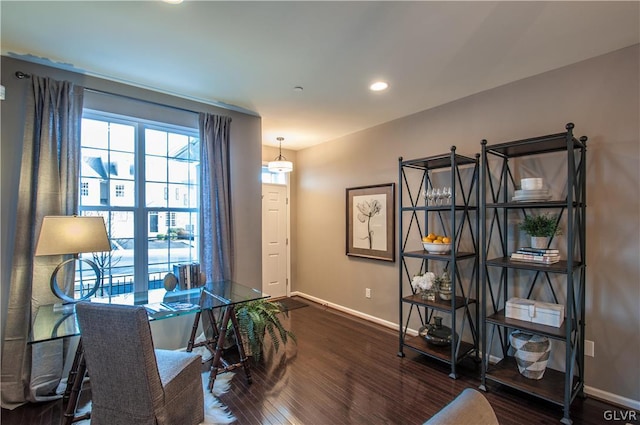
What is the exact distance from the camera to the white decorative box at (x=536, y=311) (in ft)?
7.54

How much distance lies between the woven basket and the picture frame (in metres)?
1.68

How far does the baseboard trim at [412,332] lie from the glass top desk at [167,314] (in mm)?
1961

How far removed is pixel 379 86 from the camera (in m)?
2.90

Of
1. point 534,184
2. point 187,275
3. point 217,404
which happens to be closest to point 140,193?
point 187,275

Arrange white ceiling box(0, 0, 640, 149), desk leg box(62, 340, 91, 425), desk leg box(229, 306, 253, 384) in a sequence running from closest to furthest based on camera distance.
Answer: white ceiling box(0, 0, 640, 149) < desk leg box(62, 340, 91, 425) < desk leg box(229, 306, 253, 384)

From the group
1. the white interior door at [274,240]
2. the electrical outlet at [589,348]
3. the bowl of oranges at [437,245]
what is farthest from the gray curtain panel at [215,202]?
the electrical outlet at [589,348]

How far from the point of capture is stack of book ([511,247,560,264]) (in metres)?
2.34

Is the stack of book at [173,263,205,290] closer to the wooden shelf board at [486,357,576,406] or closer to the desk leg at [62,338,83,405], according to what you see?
the desk leg at [62,338,83,405]

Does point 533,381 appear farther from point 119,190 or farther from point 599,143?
point 119,190

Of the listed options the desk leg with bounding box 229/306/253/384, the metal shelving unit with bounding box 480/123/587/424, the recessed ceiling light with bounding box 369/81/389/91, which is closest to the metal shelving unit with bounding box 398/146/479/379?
the metal shelving unit with bounding box 480/123/587/424

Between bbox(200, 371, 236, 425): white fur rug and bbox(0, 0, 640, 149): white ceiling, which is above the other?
bbox(0, 0, 640, 149): white ceiling

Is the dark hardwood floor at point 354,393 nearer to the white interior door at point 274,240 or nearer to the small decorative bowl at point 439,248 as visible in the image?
the small decorative bowl at point 439,248

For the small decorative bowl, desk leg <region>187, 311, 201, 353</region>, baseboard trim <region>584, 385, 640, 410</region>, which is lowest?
baseboard trim <region>584, 385, 640, 410</region>

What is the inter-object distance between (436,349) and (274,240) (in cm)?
314
